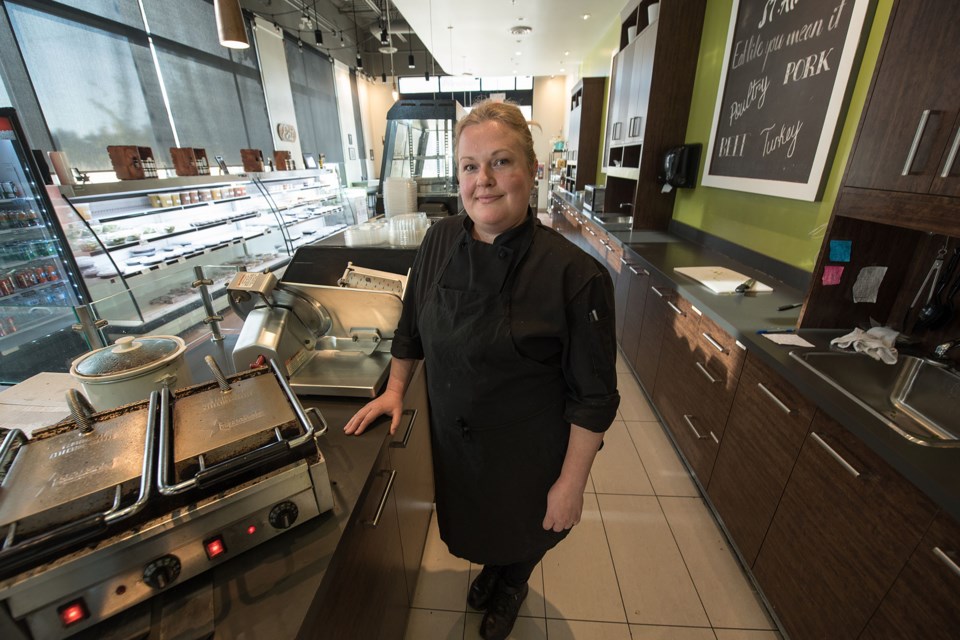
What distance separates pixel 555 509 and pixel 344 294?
885 mm

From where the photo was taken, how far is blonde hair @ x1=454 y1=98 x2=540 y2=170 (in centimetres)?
89

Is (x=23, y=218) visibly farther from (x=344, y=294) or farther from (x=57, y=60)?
(x=57, y=60)

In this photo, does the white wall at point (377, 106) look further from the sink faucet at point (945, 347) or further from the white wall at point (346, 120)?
the sink faucet at point (945, 347)

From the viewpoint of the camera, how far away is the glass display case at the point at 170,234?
1911 millimetres

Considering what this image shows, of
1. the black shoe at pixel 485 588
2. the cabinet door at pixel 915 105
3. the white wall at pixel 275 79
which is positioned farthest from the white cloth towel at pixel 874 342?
the white wall at pixel 275 79

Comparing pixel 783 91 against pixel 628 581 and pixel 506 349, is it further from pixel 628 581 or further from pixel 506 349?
pixel 628 581

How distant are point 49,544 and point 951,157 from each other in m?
2.00

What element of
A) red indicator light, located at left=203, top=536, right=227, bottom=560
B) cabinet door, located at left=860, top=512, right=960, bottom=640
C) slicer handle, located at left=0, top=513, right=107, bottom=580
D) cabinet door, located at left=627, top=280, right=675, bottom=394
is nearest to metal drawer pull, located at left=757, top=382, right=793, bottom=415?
cabinet door, located at left=860, top=512, right=960, bottom=640

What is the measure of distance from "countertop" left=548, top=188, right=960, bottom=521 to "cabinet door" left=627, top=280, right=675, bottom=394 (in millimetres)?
133

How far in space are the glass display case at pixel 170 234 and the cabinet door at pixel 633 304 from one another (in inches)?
93.0

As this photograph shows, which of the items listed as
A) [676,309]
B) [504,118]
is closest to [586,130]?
[676,309]

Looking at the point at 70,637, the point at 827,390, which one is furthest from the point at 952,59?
the point at 70,637

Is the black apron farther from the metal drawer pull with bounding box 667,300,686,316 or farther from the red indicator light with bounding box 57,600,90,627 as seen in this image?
the metal drawer pull with bounding box 667,300,686,316

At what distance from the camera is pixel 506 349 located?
0.92 meters
